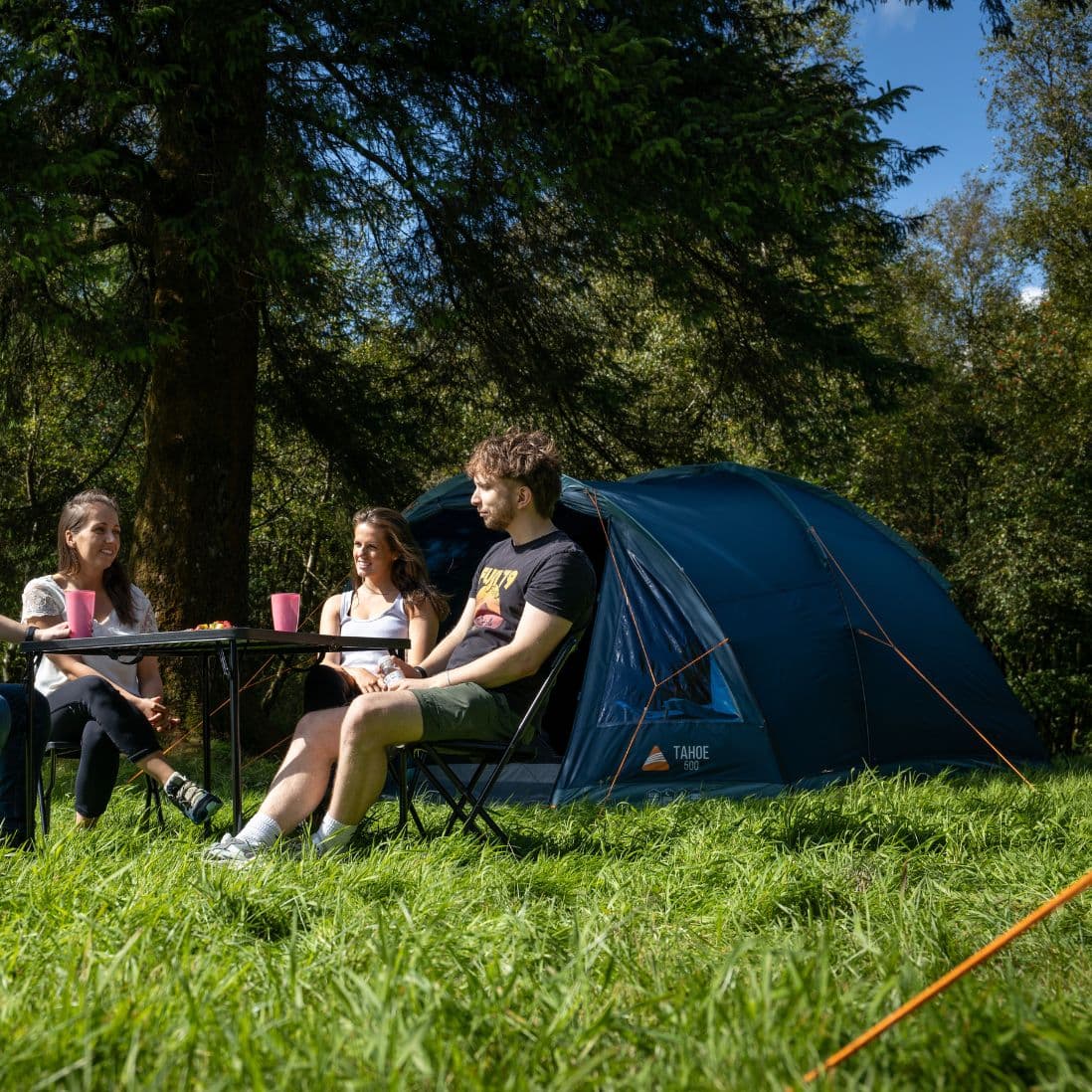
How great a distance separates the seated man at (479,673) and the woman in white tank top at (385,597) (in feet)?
1.52

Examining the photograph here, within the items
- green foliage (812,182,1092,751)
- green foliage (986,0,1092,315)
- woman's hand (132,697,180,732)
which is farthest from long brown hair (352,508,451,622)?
green foliage (986,0,1092,315)

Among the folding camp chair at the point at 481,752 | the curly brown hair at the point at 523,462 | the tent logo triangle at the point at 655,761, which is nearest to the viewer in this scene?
the folding camp chair at the point at 481,752

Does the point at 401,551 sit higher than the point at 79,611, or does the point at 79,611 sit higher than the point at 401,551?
the point at 401,551

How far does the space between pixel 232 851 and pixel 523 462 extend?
142 centimetres

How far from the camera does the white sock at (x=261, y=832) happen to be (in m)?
2.96

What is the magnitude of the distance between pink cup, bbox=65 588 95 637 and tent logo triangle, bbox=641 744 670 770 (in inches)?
104

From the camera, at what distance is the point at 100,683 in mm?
3830

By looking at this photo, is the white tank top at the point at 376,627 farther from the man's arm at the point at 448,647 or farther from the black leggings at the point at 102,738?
the black leggings at the point at 102,738

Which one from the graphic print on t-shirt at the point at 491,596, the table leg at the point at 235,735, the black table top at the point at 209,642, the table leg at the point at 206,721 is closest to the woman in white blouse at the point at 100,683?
the table leg at the point at 206,721

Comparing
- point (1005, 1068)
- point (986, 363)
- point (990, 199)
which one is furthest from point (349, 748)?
point (990, 199)

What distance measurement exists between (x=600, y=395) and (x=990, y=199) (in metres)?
14.9

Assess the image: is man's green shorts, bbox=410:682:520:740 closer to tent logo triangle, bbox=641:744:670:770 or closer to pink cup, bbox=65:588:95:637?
pink cup, bbox=65:588:95:637

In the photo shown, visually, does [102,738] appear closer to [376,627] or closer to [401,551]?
[376,627]

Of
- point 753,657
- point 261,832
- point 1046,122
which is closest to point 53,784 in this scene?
point 261,832
